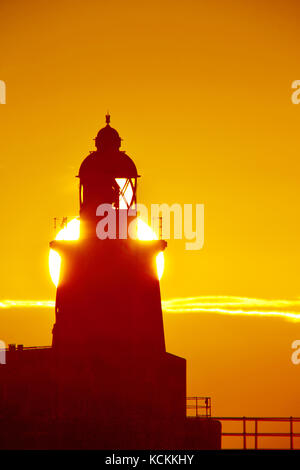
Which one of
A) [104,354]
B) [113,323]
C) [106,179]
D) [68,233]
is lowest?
[104,354]

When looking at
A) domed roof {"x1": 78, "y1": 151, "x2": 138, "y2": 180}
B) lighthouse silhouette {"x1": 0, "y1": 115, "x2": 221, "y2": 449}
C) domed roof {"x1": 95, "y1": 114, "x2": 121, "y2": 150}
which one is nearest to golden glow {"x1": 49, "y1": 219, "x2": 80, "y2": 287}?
lighthouse silhouette {"x1": 0, "y1": 115, "x2": 221, "y2": 449}

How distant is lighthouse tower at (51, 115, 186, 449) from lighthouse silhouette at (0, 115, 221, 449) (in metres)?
0.03

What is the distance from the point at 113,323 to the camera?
82.0 meters

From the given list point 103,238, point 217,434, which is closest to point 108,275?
point 103,238

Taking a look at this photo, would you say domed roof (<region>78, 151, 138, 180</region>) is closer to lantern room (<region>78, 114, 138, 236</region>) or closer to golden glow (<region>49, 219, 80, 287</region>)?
lantern room (<region>78, 114, 138, 236</region>)

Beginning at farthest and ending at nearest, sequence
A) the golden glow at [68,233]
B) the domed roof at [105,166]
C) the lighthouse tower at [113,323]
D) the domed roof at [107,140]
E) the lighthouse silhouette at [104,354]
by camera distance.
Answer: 1. the golden glow at [68,233]
2. the domed roof at [107,140]
3. the domed roof at [105,166]
4. the lighthouse tower at [113,323]
5. the lighthouse silhouette at [104,354]

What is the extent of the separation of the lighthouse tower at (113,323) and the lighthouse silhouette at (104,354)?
3 centimetres

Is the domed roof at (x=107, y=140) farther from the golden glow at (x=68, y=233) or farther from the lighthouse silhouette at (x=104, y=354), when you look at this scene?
the golden glow at (x=68, y=233)

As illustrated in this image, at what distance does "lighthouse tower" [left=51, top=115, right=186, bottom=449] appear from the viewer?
8150 centimetres

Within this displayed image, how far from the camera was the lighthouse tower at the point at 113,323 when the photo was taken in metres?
81.5

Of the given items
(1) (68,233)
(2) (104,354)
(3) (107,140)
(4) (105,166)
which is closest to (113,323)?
(2) (104,354)

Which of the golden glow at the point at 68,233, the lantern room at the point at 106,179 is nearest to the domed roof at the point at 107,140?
the lantern room at the point at 106,179

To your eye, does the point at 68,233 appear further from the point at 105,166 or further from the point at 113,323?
the point at 113,323

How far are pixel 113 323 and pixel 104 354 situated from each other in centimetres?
103
